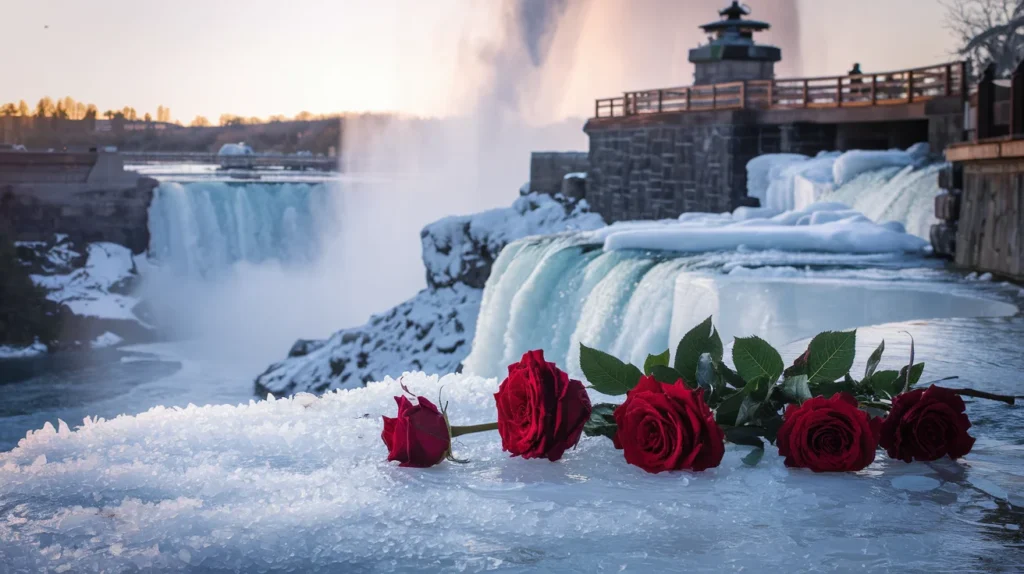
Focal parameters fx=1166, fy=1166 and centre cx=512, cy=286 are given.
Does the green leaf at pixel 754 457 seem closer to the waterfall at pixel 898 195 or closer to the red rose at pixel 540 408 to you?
the red rose at pixel 540 408

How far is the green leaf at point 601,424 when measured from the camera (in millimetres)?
3000

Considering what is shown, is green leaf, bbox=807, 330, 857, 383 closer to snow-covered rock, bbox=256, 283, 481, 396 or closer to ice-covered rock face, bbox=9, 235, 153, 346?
snow-covered rock, bbox=256, 283, 481, 396

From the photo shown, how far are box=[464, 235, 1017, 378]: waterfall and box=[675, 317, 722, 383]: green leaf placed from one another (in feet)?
18.4

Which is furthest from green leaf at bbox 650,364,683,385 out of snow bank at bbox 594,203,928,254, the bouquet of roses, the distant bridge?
the distant bridge

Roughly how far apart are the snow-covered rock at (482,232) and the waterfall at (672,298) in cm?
1737

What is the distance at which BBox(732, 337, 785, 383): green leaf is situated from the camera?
9.68 ft

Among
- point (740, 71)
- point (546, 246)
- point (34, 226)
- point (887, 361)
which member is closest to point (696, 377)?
point (887, 361)

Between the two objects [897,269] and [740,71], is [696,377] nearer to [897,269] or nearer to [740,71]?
[897,269]

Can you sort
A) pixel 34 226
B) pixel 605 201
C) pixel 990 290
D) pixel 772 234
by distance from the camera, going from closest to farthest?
pixel 990 290, pixel 772 234, pixel 605 201, pixel 34 226

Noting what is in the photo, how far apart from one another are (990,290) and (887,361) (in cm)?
525

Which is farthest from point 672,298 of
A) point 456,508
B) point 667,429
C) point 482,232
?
point 482,232

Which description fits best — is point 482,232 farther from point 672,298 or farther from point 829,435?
point 829,435

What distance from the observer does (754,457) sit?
116 inches

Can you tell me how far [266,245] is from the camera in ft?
175
